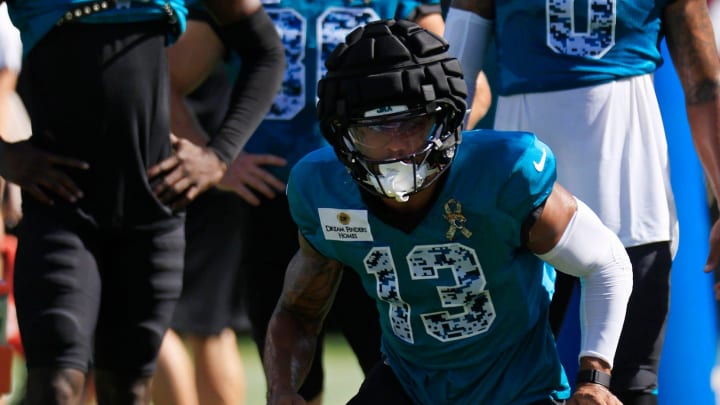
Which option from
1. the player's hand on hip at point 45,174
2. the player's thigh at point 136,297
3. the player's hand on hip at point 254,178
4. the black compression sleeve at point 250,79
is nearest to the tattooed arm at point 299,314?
the player's thigh at point 136,297

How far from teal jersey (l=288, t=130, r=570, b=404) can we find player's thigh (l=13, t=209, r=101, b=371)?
A: 2.17ft

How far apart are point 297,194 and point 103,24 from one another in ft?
2.67

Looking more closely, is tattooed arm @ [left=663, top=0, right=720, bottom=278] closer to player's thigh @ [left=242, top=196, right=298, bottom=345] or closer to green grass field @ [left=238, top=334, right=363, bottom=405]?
player's thigh @ [left=242, top=196, right=298, bottom=345]

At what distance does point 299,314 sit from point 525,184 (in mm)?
724

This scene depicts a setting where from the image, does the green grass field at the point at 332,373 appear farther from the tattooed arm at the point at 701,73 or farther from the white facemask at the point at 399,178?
the white facemask at the point at 399,178

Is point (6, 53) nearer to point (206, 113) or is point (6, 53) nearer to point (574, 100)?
point (206, 113)

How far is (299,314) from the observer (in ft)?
12.9

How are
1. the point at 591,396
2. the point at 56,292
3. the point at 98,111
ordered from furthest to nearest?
the point at 98,111 < the point at 56,292 < the point at 591,396

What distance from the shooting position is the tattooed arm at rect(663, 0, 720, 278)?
169 inches

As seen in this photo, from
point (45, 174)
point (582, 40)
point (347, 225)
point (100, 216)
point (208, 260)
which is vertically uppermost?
point (582, 40)

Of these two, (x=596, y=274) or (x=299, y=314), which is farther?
(x=299, y=314)

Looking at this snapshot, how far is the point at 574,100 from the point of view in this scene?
4.32 meters

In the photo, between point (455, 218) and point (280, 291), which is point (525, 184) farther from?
point (280, 291)

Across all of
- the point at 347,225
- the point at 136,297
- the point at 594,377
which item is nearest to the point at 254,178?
the point at 136,297
